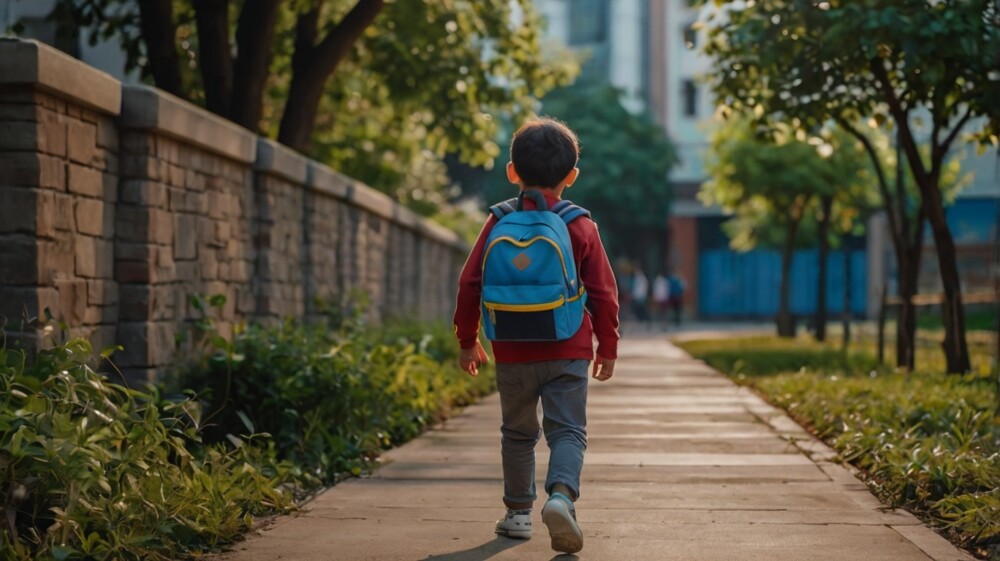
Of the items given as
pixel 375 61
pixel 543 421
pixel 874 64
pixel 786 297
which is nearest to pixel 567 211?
pixel 543 421

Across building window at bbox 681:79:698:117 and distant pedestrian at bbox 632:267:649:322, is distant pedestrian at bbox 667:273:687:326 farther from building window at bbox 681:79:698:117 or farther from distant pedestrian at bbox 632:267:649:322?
building window at bbox 681:79:698:117

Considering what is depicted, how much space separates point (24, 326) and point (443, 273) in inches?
619

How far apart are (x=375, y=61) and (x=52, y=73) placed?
9080mm

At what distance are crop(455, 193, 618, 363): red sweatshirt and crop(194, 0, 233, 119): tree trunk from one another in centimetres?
650

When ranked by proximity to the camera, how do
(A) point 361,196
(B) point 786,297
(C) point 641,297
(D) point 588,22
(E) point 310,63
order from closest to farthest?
1. (E) point 310,63
2. (A) point 361,196
3. (B) point 786,297
4. (C) point 641,297
5. (D) point 588,22

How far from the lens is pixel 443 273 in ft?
71.2

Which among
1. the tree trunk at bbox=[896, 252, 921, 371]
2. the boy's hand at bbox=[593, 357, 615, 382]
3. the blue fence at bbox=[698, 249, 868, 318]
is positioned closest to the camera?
the boy's hand at bbox=[593, 357, 615, 382]

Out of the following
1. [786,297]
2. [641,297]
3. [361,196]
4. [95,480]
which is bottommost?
[95,480]

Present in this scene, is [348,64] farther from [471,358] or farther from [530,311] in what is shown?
[530,311]

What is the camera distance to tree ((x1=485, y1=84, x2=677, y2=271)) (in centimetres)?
4362

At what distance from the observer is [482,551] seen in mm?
4977

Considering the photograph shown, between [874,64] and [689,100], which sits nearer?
[874,64]

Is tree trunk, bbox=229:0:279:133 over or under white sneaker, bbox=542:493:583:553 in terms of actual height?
over

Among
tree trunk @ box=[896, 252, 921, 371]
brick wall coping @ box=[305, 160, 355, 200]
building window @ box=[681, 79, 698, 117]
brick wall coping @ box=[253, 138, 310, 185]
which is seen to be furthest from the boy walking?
building window @ box=[681, 79, 698, 117]
